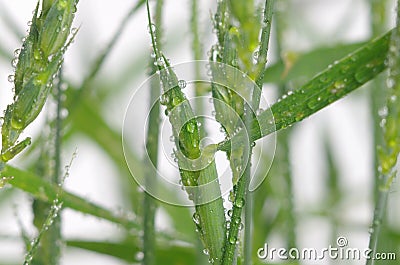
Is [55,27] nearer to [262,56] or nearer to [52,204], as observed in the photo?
[262,56]

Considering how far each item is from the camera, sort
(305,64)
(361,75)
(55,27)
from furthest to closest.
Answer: (305,64) → (361,75) → (55,27)

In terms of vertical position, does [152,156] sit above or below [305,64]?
below

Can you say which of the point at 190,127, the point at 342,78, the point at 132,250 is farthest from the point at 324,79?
the point at 132,250

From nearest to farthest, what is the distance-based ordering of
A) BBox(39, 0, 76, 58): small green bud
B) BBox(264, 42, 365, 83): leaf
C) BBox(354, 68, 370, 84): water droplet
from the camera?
1. BBox(39, 0, 76, 58): small green bud
2. BBox(354, 68, 370, 84): water droplet
3. BBox(264, 42, 365, 83): leaf

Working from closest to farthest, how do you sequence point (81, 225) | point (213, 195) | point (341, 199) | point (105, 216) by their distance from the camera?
point (213, 195) → point (105, 216) → point (341, 199) → point (81, 225)

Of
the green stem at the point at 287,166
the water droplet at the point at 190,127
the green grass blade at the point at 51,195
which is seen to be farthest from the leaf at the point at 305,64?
the water droplet at the point at 190,127

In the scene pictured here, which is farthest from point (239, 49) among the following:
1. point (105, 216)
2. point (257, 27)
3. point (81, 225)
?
point (81, 225)

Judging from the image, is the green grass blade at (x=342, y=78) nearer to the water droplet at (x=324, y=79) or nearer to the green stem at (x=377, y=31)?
the water droplet at (x=324, y=79)

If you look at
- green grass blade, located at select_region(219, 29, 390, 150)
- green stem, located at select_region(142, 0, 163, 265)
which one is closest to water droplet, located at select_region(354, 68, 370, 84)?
green grass blade, located at select_region(219, 29, 390, 150)

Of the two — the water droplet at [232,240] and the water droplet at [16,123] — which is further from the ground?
the water droplet at [16,123]

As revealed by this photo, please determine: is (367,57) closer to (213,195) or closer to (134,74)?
(213,195)

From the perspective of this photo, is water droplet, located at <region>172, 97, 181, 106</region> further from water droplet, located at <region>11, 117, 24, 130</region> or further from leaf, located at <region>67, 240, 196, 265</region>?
leaf, located at <region>67, 240, 196, 265</region>
